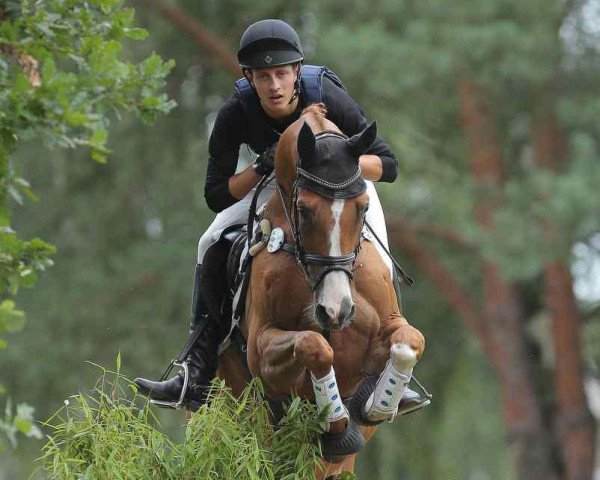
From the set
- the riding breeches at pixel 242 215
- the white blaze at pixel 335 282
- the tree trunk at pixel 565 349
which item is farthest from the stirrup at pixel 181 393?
the tree trunk at pixel 565 349

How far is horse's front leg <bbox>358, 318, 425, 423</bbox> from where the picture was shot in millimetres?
6855

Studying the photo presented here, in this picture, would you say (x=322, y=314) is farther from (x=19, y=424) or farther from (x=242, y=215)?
(x=242, y=215)

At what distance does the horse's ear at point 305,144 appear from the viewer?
6695 millimetres

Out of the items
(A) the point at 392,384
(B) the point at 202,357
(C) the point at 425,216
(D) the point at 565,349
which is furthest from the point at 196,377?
(D) the point at 565,349

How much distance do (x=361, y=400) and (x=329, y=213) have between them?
983 millimetres

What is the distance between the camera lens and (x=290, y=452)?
681cm

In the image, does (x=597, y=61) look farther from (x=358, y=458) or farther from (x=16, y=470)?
(x=16, y=470)

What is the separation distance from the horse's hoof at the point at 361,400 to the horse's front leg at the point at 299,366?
16cm

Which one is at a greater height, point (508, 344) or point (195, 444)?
point (195, 444)

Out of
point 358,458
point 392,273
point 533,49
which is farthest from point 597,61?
point 392,273

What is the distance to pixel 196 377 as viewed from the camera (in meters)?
8.13

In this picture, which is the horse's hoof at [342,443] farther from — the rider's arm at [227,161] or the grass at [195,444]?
the rider's arm at [227,161]

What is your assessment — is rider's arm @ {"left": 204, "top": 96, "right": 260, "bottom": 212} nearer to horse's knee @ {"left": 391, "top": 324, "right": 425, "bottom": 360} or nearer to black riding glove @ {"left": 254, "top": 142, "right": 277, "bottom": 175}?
black riding glove @ {"left": 254, "top": 142, "right": 277, "bottom": 175}

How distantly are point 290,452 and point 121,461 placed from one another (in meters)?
0.76
